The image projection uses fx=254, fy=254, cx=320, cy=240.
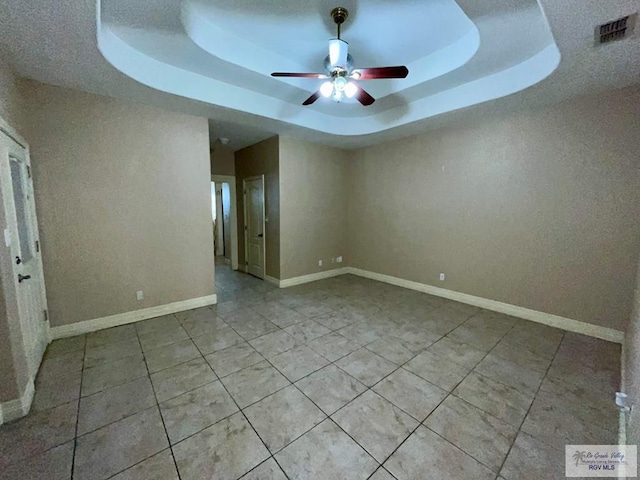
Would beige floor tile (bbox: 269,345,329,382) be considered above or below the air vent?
below

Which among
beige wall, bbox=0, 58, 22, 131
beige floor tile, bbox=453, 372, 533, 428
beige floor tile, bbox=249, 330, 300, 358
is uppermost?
beige wall, bbox=0, 58, 22, 131

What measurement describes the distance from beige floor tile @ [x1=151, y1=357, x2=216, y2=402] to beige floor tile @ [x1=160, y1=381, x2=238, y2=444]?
7cm

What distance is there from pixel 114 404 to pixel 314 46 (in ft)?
12.3

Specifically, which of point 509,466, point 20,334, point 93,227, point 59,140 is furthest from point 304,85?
point 509,466

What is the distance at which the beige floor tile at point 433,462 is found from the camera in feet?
4.65

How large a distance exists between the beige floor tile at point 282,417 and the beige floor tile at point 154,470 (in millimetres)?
492

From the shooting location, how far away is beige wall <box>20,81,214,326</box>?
2.72 meters

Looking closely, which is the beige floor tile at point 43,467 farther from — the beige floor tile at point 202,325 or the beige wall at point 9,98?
the beige wall at point 9,98

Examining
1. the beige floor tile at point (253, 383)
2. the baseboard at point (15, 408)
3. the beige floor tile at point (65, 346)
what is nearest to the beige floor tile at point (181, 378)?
the beige floor tile at point (253, 383)

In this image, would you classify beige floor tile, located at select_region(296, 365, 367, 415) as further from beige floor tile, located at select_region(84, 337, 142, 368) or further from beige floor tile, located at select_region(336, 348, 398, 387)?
beige floor tile, located at select_region(84, 337, 142, 368)

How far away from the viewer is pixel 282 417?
71.1 inches

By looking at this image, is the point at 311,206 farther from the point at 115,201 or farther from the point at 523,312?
the point at 523,312

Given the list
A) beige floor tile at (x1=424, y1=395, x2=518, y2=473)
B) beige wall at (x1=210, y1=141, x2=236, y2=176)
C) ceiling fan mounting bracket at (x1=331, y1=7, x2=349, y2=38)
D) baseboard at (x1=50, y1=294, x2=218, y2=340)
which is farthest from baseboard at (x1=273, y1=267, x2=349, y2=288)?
ceiling fan mounting bracket at (x1=331, y1=7, x2=349, y2=38)

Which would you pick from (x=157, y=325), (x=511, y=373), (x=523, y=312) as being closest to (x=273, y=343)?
(x=157, y=325)
